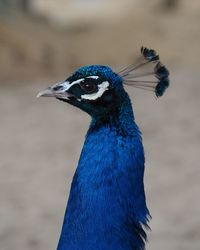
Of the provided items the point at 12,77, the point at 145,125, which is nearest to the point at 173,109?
the point at 145,125

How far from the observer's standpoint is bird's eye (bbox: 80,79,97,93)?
2266 millimetres

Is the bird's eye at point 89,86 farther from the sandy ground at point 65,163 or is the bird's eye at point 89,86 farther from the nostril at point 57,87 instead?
the sandy ground at point 65,163

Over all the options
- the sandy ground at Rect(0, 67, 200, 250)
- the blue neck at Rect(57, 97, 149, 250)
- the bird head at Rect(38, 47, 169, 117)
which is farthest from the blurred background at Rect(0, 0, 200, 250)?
the bird head at Rect(38, 47, 169, 117)

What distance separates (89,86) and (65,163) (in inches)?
117

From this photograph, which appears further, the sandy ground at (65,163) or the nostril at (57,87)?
the sandy ground at (65,163)

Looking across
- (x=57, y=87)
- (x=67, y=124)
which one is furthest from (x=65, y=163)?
(x=57, y=87)

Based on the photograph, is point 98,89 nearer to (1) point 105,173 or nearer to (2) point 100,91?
(2) point 100,91

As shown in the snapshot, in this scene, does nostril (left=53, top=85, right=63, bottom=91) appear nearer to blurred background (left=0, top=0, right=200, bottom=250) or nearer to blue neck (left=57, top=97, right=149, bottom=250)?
blue neck (left=57, top=97, right=149, bottom=250)

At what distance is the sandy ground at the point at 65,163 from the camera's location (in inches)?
168

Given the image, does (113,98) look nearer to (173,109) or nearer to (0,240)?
(0,240)

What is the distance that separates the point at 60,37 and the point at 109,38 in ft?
2.01

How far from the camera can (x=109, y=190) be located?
2225mm

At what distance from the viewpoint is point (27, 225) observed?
436 cm

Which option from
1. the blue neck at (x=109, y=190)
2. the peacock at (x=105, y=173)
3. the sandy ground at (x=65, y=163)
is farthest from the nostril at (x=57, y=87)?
the sandy ground at (x=65, y=163)
